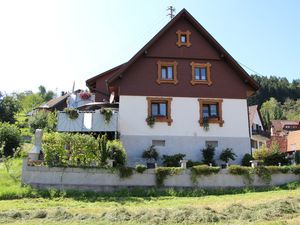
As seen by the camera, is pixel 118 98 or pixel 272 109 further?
pixel 272 109

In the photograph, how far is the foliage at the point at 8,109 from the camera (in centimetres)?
5300

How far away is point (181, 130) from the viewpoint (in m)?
27.0

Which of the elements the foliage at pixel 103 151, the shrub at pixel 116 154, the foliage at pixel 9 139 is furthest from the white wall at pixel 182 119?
the foliage at pixel 9 139

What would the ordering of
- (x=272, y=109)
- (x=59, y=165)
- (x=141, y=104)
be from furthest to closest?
(x=272, y=109) < (x=141, y=104) < (x=59, y=165)

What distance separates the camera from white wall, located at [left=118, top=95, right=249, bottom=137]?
1053 inches

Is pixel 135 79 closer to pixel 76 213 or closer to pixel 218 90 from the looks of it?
pixel 218 90

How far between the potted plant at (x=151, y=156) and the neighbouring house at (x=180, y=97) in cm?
53

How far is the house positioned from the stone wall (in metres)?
6.20

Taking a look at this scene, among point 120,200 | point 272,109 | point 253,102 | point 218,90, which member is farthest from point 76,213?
point 253,102

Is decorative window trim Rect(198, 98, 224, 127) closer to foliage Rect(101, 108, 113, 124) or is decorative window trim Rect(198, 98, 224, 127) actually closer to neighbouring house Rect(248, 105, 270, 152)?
foliage Rect(101, 108, 113, 124)

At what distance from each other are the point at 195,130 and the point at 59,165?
10.9 m

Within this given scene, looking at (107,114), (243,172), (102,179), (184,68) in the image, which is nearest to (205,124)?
(184,68)

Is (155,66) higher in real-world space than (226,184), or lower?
higher

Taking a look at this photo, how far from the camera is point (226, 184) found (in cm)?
2053
